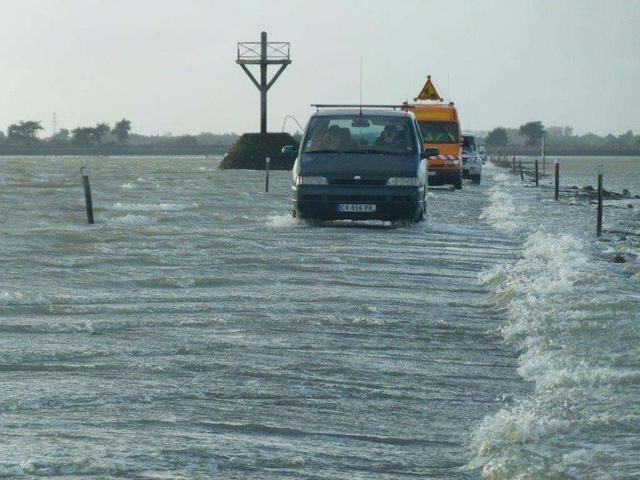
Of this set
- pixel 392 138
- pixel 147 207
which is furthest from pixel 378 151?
pixel 147 207

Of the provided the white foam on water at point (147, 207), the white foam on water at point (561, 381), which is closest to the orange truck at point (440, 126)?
the white foam on water at point (147, 207)

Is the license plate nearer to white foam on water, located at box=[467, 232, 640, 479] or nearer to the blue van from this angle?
the blue van

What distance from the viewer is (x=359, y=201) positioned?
72.3 feet

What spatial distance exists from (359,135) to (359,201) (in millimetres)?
1157

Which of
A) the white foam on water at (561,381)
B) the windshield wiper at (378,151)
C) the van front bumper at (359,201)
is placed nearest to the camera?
the white foam on water at (561,381)

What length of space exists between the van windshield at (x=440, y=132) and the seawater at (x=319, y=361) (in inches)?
838

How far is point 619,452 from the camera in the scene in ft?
22.2

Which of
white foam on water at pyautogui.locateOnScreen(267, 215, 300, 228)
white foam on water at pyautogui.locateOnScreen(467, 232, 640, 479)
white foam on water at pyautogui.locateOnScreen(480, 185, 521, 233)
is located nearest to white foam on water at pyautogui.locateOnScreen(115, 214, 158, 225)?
white foam on water at pyautogui.locateOnScreen(267, 215, 300, 228)

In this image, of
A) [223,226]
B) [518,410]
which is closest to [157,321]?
[518,410]

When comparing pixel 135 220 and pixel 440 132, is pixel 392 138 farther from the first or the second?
pixel 440 132

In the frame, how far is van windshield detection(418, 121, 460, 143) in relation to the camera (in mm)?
40875

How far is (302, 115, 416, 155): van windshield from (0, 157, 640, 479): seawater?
121 inches

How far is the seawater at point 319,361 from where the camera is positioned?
674 cm

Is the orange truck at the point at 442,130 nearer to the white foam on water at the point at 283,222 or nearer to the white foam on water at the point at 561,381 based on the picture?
the white foam on water at the point at 283,222
